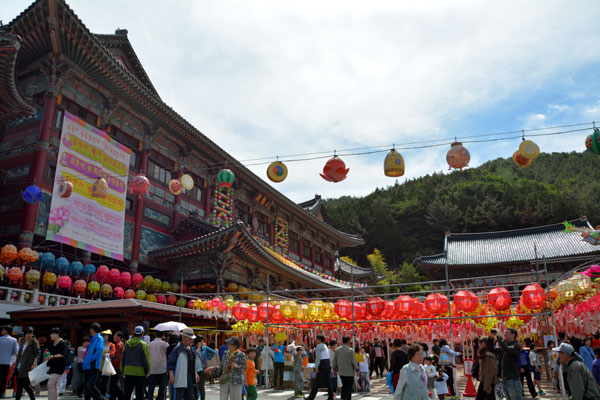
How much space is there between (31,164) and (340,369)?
530 inches

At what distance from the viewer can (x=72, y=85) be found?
1773 cm

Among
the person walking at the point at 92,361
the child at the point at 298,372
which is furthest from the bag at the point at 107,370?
the child at the point at 298,372

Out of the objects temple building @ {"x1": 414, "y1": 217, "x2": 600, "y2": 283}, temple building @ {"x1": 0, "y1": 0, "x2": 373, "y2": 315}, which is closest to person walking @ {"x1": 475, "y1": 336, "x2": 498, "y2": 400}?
temple building @ {"x1": 0, "y1": 0, "x2": 373, "y2": 315}

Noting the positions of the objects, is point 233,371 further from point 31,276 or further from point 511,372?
point 31,276

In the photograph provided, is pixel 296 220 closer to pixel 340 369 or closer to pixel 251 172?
pixel 251 172

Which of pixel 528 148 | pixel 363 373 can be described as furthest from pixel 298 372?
pixel 528 148

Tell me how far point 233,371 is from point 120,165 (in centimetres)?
1415

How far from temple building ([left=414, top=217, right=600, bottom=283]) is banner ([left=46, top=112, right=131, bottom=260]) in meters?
22.8

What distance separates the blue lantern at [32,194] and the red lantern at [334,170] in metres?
9.38

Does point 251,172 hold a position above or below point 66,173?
above

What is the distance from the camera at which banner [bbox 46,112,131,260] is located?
16.3m

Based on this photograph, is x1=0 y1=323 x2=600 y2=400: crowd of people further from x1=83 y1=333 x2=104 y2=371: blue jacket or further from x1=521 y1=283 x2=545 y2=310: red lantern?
x1=521 y1=283 x2=545 y2=310: red lantern

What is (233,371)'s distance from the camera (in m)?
7.30

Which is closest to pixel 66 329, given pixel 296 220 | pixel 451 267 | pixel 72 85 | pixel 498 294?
pixel 72 85
